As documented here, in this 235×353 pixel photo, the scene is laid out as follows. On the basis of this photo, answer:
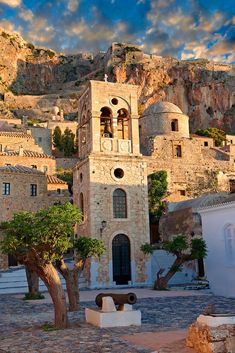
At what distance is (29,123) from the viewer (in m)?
66.9

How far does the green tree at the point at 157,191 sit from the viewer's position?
1455 inches

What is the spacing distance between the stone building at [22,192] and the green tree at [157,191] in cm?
800

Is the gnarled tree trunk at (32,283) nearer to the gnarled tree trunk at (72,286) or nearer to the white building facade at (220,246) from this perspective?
the gnarled tree trunk at (72,286)

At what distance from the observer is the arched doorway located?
956 inches

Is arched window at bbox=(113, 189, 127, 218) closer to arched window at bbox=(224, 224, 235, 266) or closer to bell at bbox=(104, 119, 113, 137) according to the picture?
bell at bbox=(104, 119, 113, 137)

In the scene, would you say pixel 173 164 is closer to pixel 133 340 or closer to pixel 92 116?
pixel 92 116

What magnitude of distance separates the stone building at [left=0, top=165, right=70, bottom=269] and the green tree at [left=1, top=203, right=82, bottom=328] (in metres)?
21.6

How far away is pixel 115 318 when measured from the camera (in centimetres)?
1123

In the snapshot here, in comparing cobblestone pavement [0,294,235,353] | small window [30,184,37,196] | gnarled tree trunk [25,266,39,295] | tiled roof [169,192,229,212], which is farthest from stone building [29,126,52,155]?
cobblestone pavement [0,294,235,353]

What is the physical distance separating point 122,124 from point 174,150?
20.5 metres

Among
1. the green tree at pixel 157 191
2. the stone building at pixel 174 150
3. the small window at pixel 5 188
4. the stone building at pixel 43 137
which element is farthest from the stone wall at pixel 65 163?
the small window at pixel 5 188

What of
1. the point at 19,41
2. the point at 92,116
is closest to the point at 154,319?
the point at 92,116

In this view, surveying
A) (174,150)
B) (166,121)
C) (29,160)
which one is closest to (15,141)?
(29,160)

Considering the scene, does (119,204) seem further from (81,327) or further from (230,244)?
(81,327)
